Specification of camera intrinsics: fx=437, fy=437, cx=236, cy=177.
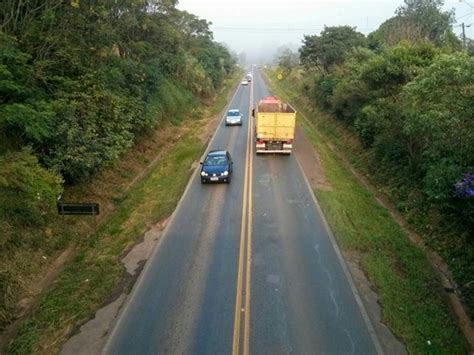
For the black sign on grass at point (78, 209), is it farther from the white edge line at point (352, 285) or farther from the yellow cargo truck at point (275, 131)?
the yellow cargo truck at point (275, 131)

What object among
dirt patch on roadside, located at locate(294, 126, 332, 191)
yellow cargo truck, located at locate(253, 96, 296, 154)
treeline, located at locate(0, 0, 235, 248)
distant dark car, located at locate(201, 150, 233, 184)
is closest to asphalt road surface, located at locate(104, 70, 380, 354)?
distant dark car, located at locate(201, 150, 233, 184)

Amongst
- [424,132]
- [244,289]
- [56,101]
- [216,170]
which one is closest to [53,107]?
[56,101]

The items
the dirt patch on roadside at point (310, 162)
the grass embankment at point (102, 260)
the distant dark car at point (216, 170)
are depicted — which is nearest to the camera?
the grass embankment at point (102, 260)

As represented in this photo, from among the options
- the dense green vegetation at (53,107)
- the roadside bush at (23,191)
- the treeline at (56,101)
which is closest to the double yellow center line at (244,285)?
the dense green vegetation at (53,107)

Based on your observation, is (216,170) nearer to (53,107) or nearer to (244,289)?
(53,107)

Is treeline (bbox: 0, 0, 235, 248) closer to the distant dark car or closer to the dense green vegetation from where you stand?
the dense green vegetation

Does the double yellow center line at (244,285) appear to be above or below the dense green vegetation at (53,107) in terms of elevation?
below
